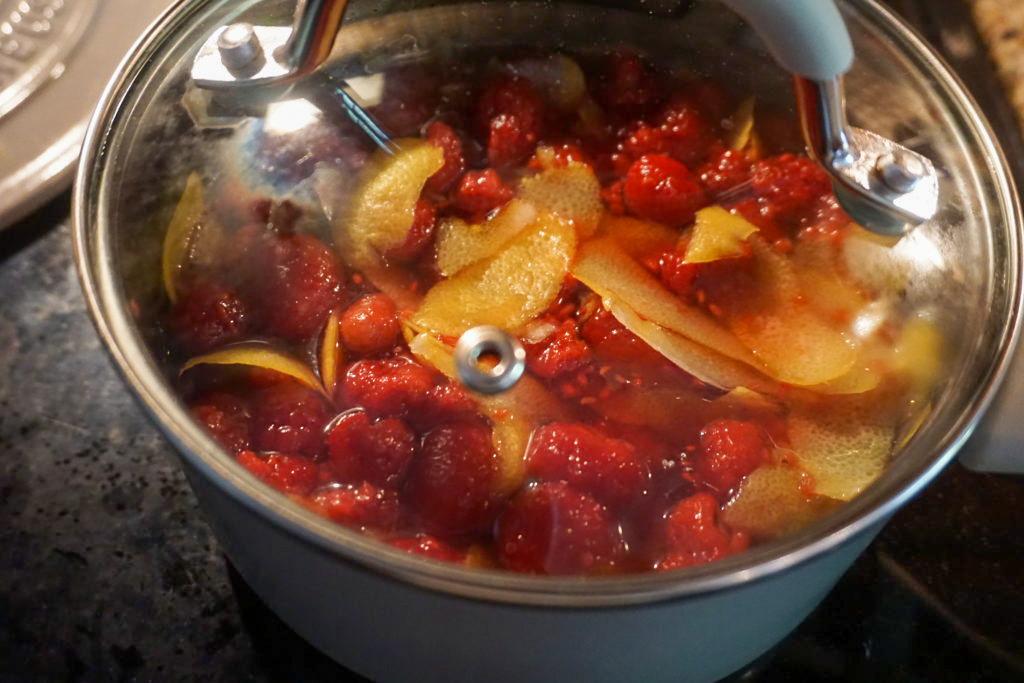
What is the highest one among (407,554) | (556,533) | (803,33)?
(803,33)

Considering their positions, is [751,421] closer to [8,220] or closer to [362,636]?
[362,636]

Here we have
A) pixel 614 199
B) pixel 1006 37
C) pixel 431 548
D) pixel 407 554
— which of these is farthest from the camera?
pixel 1006 37

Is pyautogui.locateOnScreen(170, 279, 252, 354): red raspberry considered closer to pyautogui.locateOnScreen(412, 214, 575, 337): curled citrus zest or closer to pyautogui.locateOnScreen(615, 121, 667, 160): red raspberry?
pyautogui.locateOnScreen(412, 214, 575, 337): curled citrus zest

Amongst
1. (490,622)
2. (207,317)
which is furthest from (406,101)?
(490,622)

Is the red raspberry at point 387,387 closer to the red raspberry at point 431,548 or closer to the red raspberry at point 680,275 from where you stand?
the red raspberry at point 431,548

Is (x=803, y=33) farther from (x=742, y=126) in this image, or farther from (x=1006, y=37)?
(x=1006, y=37)

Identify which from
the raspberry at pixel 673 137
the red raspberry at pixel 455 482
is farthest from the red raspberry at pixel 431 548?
the raspberry at pixel 673 137

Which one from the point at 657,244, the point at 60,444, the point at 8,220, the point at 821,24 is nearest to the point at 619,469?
the point at 657,244
